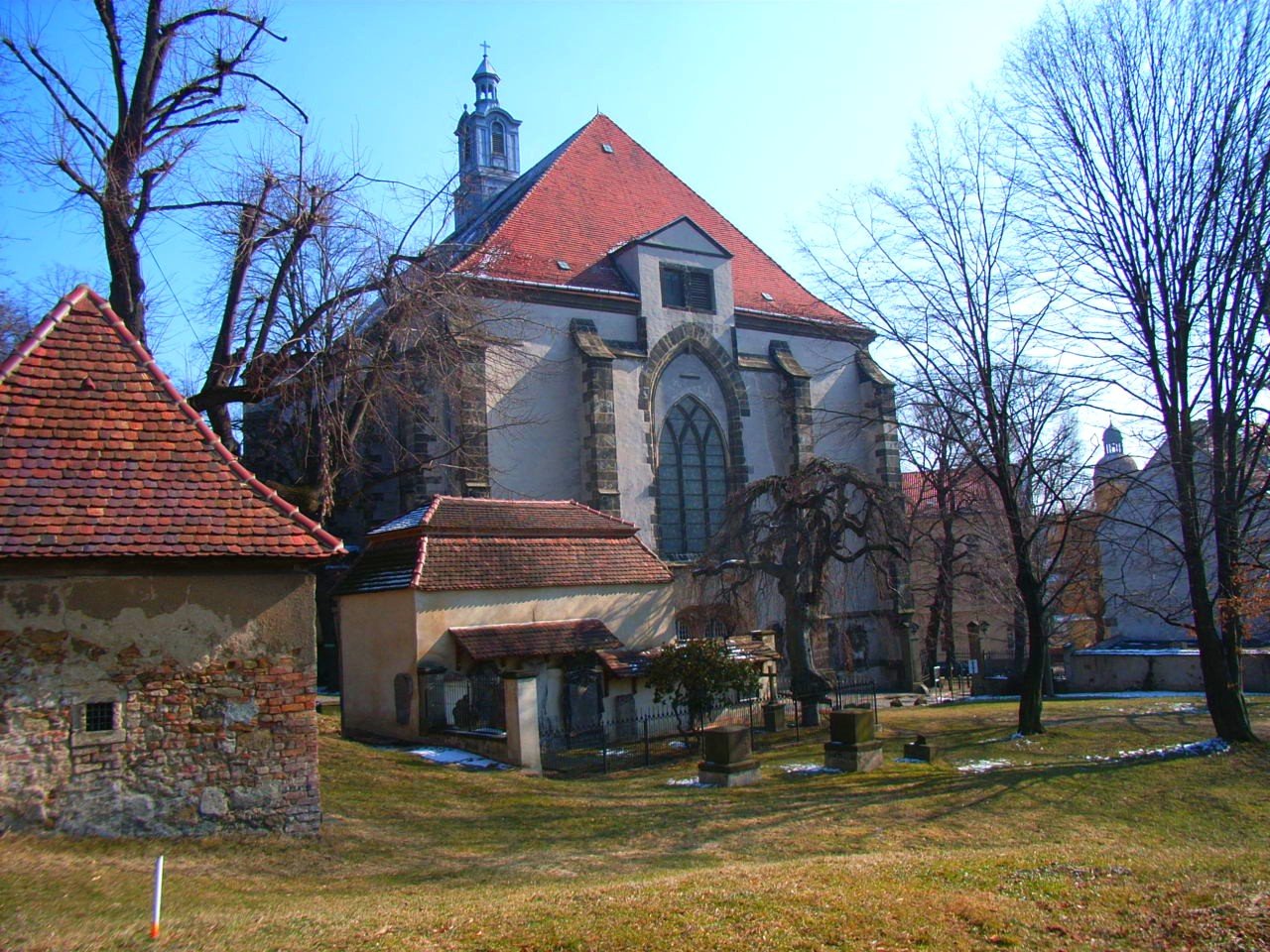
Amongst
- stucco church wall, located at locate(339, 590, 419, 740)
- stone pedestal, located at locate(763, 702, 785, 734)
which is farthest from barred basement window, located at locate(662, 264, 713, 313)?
stucco church wall, located at locate(339, 590, 419, 740)

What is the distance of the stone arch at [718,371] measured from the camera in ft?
92.5

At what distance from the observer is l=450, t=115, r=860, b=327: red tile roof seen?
2752cm

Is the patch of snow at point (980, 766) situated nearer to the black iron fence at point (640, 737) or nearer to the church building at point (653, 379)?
the black iron fence at point (640, 737)

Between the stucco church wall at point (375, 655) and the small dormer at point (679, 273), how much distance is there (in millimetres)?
12732

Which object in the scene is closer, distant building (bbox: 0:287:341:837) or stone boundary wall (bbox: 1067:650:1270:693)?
distant building (bbox: 0:287:341:837)

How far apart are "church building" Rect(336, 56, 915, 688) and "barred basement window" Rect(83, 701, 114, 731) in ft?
46.2

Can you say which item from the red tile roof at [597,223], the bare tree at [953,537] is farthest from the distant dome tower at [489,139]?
the bare tree at [953,537]

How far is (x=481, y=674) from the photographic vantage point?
1744cm

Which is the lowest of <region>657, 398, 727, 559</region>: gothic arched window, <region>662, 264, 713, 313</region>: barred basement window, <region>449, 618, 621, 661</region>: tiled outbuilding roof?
<region>449, 618, 621, 661</region>: tiled outbuilding roof

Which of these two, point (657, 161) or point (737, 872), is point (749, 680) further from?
point (657, 161)

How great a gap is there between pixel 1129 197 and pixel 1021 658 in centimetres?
1764

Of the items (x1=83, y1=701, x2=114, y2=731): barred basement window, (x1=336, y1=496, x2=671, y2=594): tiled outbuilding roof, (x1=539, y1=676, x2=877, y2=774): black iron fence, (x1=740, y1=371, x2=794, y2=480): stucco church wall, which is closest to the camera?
(x1=83, y1=701, x2=114, y2=731): barred basement window

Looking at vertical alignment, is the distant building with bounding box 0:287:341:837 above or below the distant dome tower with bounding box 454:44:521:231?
below

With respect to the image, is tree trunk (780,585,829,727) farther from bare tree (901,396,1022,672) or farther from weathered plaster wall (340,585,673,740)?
bare tree (901,396,1022,672)
